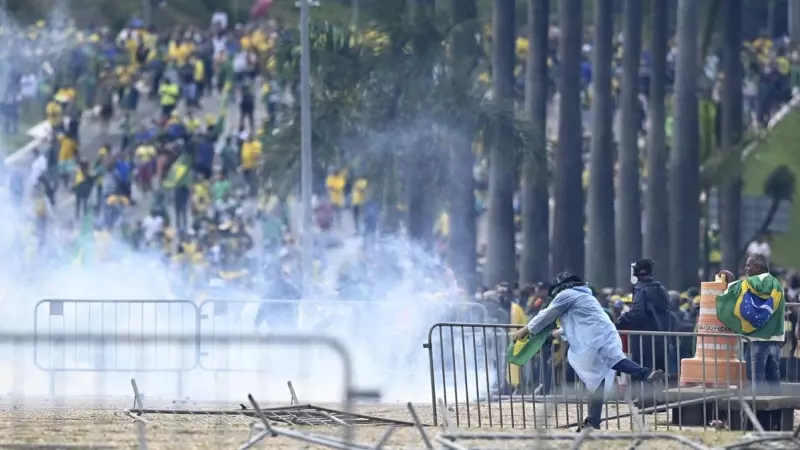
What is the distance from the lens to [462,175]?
31.8 m

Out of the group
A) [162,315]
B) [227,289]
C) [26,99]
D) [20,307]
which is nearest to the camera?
[162,315]

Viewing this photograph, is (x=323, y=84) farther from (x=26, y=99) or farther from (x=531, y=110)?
(x=26, y=99)

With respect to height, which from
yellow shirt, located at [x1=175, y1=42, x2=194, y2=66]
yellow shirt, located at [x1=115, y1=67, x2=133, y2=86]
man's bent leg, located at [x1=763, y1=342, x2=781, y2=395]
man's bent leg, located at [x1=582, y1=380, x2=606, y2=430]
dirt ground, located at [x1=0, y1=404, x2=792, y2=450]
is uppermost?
yellow shirt, located at [x1=175, y1=42, x2=194, y2=66]

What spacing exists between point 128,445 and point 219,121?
30959 mm

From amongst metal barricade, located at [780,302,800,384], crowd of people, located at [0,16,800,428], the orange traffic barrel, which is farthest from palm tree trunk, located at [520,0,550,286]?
the orange traffic barrel

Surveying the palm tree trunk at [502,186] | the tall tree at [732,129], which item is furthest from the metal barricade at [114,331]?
the tall tree at [732,129]

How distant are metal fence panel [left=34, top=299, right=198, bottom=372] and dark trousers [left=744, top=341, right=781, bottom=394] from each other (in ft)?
20.3

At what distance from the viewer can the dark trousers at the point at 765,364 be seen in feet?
54.1

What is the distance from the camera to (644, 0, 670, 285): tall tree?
120 ft

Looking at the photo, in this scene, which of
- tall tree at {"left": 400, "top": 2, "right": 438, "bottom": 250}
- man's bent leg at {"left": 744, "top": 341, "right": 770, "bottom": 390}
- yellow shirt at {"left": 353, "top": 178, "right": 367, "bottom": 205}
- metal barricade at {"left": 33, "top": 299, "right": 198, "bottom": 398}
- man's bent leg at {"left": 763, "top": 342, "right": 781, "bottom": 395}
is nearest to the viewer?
man's bent leg at {"left": 744, "top": 341, "right": 770, "bottom": 390}

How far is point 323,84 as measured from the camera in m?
31.2

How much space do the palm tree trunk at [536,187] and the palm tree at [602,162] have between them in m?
0.80

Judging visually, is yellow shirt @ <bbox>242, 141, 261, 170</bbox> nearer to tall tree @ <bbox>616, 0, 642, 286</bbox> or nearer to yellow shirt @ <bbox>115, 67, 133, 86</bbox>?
yellow shirt @ <bbox>115, 67, 133, 86</bbox>

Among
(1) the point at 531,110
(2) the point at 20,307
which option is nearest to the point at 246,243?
(1) the point at 531,110
